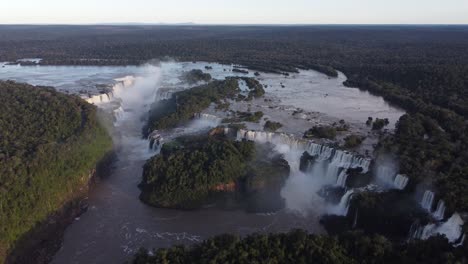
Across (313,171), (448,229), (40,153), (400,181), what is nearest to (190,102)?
(313,171)

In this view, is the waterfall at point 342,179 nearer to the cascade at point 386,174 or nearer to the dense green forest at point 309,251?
the cascade at point 386,174

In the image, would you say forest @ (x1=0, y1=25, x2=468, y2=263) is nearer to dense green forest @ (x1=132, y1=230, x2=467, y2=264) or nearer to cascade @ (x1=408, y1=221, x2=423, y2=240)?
dense green forest @ (x1=132, y1=230, x2=467, y2=264)

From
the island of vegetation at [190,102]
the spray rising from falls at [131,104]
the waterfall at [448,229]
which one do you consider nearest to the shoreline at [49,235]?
the spray rising from falls at [131,104]

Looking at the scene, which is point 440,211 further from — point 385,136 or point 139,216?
point 139,216

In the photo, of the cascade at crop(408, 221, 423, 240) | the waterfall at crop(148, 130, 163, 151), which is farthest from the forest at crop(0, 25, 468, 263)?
the waterfall at crop(148, 130, 163, 151)

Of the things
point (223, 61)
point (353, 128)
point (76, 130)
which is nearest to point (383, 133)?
point (353, 128)
